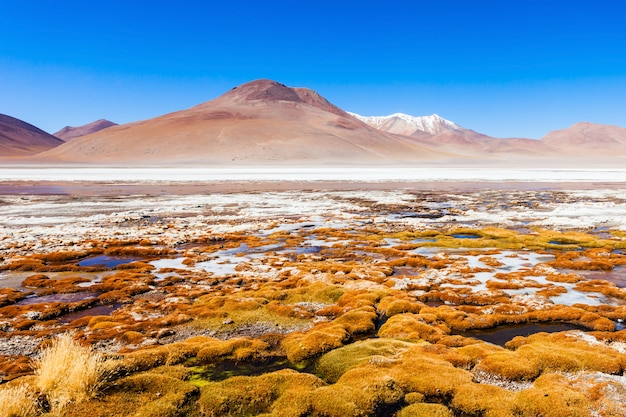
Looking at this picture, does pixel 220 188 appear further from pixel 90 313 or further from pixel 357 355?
pixel 357 355

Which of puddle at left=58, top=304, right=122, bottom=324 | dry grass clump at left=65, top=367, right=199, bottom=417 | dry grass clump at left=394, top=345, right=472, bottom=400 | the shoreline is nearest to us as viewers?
dry grass clump at left=65, top=367, right=199, bottom=417

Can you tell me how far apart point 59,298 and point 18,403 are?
6.74m

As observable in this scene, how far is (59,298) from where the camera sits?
36.5 feet

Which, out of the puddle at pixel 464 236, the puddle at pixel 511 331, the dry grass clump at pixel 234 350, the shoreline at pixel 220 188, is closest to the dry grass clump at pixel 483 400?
the puddle at pixel 511 331

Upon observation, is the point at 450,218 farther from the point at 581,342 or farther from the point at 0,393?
the point at 0,393

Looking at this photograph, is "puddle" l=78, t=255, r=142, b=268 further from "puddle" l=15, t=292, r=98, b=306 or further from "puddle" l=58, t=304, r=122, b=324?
"puddle" l=58, t=304, r=122, b=324

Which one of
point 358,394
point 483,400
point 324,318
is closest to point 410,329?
point 324,318

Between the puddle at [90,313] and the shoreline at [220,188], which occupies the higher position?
the shoreline at [220,188]

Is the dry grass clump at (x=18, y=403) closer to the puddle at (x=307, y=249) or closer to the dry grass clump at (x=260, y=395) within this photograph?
the dry grass clump at (x=260, y=395)

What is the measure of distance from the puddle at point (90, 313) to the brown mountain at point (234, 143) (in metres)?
112

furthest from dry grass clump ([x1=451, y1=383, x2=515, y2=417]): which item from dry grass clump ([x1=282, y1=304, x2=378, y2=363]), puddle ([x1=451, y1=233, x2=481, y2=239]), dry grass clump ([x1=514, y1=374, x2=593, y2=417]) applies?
puddle ([x1=451, y1=233, x2=481, y2=239])

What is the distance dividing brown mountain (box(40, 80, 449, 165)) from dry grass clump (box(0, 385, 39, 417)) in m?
117

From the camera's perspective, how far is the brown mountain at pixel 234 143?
13162cm

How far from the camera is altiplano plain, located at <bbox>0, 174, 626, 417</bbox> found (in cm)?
605
